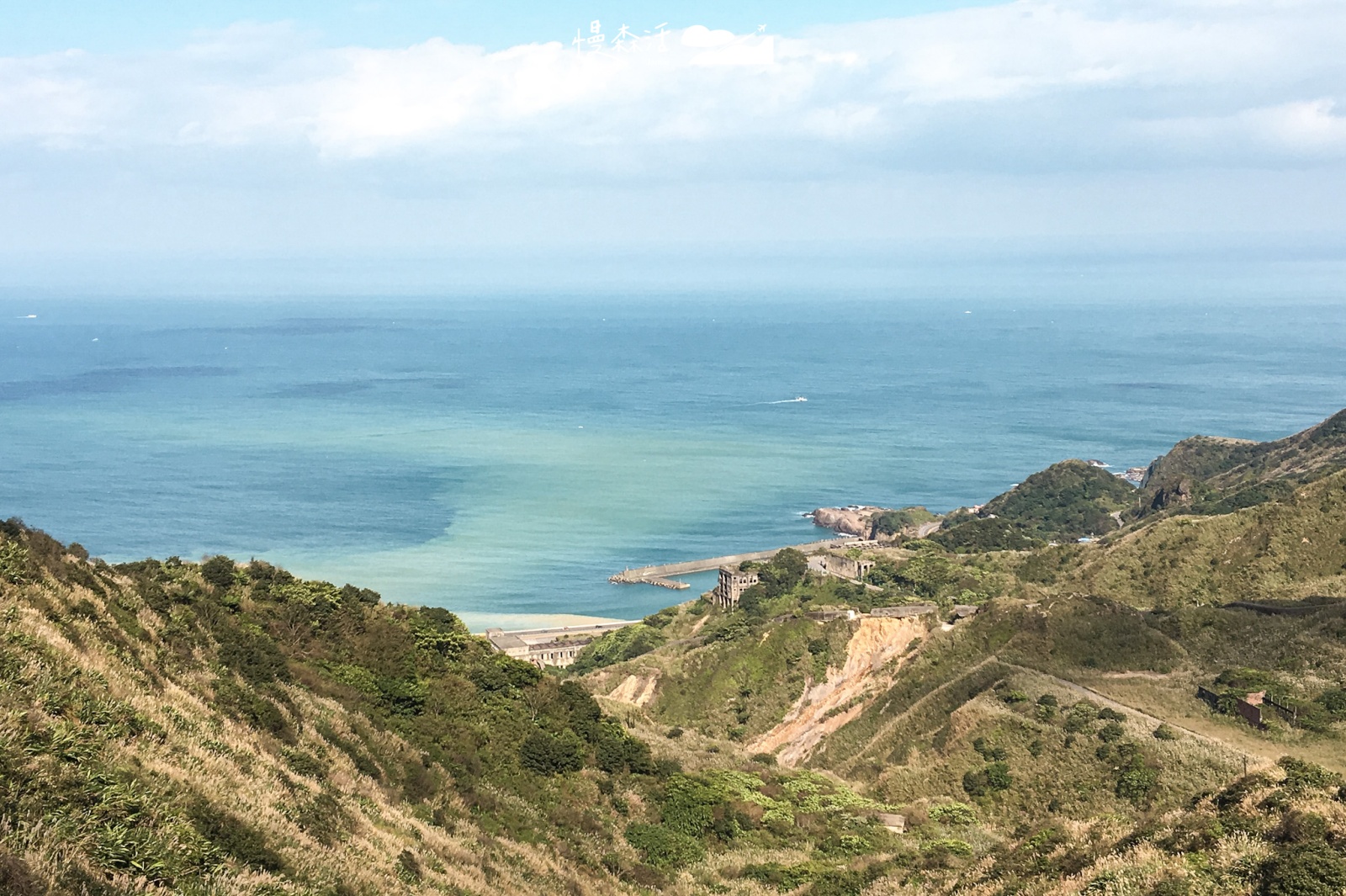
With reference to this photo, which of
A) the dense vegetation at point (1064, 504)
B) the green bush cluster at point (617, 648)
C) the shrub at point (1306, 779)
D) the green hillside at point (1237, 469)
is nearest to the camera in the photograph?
the shrub at point (1306, 779)

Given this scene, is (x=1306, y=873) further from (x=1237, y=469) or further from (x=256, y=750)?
(x=1237, y=469)

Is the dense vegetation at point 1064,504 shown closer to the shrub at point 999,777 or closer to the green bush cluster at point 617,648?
the green bush cluster at point 617,648

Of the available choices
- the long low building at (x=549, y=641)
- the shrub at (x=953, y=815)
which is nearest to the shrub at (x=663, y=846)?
the shrub at (x=953, y=815)

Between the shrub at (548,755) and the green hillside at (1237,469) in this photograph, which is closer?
the shrub at (548,755)

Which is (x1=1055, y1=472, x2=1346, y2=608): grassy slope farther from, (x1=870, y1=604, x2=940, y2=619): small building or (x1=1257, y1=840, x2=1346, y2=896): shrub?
(x1=1257, y1=840, x2=1346, y2=896): shrub

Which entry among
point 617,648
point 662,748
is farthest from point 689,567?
point 662,748

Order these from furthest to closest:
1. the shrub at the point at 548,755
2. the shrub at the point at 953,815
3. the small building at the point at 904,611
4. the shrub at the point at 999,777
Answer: the small building at the point at 904,611
the shrub at the point at 999,777
the shrub at the point at 953,815
the shrub at the point at 548,755
